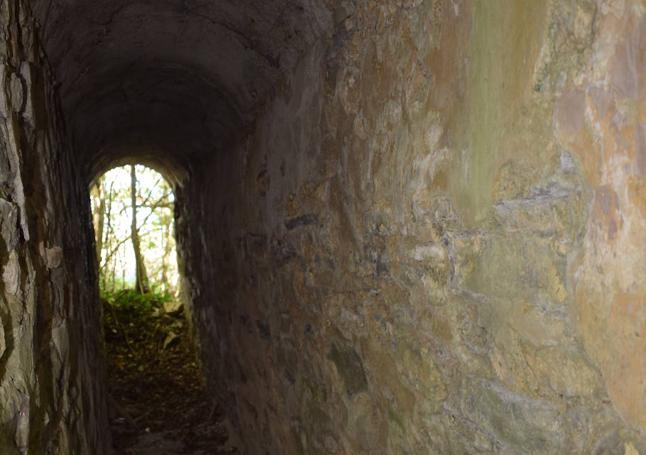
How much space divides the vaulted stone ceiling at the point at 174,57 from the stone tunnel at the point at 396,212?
0.06 feet

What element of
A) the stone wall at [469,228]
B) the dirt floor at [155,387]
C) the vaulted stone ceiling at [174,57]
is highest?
the vaulted stone ceiling at [174,57]

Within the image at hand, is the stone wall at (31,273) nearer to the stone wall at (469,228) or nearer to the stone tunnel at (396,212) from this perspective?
the stone tunnel at (396,212)

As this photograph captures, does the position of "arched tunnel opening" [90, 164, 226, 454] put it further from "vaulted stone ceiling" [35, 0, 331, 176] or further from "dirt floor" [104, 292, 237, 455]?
"vaulted stone ceiling" [35, 0, 331, 176]

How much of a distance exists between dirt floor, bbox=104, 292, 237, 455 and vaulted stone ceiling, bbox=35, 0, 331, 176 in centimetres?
224

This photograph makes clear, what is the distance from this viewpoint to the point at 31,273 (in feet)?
4.84

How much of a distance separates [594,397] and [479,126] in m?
0.58

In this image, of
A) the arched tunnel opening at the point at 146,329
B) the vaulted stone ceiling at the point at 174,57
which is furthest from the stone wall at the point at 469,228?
the arched tunnel opening at the point at 146,329

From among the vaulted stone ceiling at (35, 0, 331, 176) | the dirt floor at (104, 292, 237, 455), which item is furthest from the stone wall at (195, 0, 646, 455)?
the dirt floor at (104, 292, 237, 455)

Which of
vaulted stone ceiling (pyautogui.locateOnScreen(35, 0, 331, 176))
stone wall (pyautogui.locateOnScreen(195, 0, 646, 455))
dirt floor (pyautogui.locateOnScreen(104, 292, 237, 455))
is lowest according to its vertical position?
dirt floor (pyautogui.locateOnScreen(104, 292, 237, 455))

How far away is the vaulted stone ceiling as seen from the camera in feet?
7.61

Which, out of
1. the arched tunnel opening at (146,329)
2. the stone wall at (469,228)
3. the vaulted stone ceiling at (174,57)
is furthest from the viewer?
the arched tunnel opening at (146,329)

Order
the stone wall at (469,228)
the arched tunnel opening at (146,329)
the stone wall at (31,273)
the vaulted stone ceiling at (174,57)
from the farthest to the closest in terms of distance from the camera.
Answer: the arched tunnel opening at (146,329) < the vaulted stone ceiling at (174,57) < the stone wall at (31,273) < the stone wall at (469,228)

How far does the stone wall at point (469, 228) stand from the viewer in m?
0.98

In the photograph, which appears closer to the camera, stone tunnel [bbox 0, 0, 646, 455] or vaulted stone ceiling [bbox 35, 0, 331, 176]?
stone tunnel [bbox 0, 0, 646, 455]
